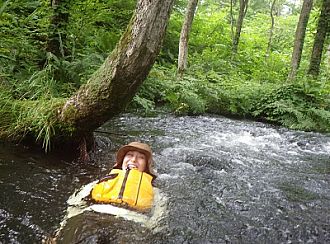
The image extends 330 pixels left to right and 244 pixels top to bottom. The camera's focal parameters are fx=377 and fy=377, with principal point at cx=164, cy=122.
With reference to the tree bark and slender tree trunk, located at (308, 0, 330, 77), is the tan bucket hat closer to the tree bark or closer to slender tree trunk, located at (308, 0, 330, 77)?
the tree bark

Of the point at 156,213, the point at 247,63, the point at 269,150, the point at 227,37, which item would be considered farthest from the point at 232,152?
the point at 227,37

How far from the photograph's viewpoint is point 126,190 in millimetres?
4004

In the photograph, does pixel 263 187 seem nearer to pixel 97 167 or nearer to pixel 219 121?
pixel 97 167

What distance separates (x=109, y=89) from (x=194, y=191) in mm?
1730

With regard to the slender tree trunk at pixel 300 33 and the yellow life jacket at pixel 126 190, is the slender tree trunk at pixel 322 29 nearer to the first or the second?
the slender tree trunk at pixel 300 33

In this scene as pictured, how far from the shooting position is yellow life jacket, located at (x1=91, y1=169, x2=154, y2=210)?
3.99 metres

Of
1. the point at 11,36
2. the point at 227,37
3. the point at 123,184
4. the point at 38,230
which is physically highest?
the point at 227,37

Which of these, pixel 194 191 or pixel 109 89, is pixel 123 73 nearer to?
pixel 109 89

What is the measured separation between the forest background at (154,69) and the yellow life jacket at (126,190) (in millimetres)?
1616

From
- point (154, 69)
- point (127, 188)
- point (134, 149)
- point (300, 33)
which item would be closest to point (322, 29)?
point (300, 33)

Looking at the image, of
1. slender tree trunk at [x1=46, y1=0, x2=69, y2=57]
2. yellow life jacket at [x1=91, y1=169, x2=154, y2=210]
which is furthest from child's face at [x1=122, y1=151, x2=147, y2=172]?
slender tree trunk at [x1=46, y1=0, x2=69, y2=57]

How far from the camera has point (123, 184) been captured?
4043 millimetres

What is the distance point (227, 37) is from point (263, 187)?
52.7ft

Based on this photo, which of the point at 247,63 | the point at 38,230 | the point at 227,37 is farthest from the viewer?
the point at 227,37
